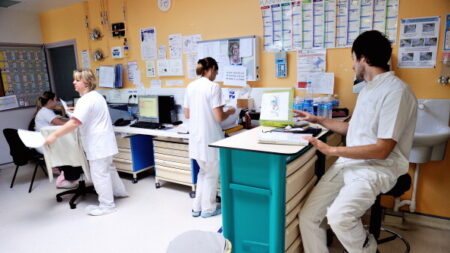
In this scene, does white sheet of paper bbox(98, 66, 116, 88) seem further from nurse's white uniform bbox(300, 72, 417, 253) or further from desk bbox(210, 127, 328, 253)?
nurse's white uniform bbox(300, 72, 417, 253)

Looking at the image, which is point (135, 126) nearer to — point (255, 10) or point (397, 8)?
point (255, 10)

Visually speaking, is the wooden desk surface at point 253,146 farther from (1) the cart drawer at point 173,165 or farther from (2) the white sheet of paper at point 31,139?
(2) the white sheet of paper at point 31,139

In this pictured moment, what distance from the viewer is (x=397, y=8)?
2.51 metres

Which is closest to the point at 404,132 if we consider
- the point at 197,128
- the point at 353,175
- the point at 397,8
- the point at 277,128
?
the point at 353,175

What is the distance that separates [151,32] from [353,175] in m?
3.19

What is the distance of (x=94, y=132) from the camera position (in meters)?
2.85

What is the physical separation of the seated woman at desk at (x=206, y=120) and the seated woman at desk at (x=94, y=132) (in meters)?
0.84

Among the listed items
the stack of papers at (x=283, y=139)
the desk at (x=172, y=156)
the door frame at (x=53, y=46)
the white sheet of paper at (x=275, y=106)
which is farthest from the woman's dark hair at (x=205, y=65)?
the door frame at (x=53, y=46)

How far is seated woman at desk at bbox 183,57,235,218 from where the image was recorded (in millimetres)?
2617

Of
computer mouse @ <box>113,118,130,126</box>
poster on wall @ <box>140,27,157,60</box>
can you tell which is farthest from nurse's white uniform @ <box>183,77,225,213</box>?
poster on wall @ <box>140,27,157,60</box>

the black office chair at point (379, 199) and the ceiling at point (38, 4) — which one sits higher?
the ceiling at point (38, 4)

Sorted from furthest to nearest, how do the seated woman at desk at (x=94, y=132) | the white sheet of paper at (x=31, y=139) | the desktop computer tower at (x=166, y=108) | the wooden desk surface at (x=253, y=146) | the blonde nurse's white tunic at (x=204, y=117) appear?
the desktop computer tower at (x=166, y=108) < the seated woman at desk at (x=94, y=132) < the blonde nurse's white tunic at (x=204, y=117) < the white sheet of paper at (x=31, y=139) < the wooden desk surface at (x=253, y=146)

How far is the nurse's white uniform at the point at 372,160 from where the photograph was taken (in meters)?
1.59

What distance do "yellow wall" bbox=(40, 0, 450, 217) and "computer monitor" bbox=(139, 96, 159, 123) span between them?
33cm
